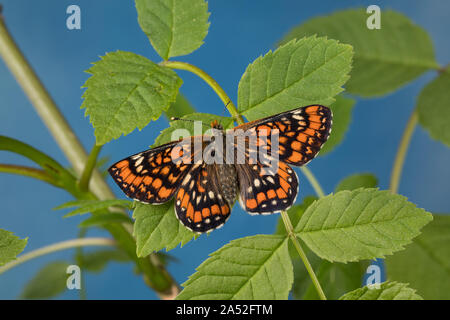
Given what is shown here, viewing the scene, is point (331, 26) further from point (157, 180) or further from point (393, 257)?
point (157, 180)

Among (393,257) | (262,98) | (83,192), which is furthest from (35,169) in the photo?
(393,257)

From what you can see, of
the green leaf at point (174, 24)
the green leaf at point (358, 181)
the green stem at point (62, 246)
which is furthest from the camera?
the green leaf at point (358, 181)

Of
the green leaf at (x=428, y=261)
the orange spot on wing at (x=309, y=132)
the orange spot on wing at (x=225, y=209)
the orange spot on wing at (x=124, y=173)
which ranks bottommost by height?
the green leaf at (x=428, y=261)

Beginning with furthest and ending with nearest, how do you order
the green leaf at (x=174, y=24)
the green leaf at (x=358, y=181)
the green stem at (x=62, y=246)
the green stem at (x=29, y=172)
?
the green leaf at (x=358, y=181)
the green stem at (x=62, y=246)
the green stem at (x=29, y=172)
the green leaf at (x=174, y=24)

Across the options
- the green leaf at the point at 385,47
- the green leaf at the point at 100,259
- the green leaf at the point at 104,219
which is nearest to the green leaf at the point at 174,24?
the green leaf at the point at 104,219

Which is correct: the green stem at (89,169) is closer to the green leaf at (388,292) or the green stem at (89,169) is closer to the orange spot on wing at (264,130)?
the orange spot on wing at (264,130)

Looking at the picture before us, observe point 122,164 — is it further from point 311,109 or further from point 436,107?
point 436,107

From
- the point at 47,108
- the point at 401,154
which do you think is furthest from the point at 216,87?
the point at 401,154

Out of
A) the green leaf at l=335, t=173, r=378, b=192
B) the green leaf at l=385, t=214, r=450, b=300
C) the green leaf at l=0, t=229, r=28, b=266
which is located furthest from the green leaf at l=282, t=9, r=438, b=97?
the green leaf at l=0, t=229, r=28, b=266

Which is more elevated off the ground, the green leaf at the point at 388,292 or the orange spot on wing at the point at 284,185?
the orange spot on wing at the point at 284,185
